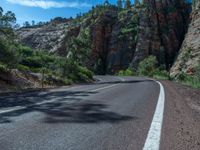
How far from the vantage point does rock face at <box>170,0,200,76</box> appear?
244 feet

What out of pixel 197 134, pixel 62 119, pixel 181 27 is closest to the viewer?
pixel 197 134

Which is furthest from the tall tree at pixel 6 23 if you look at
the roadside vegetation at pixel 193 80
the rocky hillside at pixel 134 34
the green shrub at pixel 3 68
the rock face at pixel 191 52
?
the rocky hillside at pixel 134 34

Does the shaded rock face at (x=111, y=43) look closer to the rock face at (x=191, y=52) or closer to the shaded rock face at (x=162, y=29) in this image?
the shaded rock face at (x=162, y=29)

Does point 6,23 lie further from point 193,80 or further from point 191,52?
point 191,52

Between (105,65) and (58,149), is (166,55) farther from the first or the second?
(58,149)

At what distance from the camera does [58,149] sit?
15.3ft

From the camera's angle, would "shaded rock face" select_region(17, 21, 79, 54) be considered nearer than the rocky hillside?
No

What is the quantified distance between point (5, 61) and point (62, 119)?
18.7 meters

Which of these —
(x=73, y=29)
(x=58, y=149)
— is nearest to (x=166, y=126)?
(x=58, y=149)

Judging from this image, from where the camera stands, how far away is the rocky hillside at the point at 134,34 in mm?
104938

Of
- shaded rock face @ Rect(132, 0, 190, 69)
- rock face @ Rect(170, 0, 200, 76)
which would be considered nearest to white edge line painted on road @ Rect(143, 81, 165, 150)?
rock face @ Rect(170, 0, 200, 76)

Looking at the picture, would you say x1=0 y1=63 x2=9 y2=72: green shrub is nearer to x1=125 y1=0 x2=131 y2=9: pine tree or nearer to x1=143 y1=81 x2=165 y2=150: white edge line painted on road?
x1=143 y1=81 x2=165 y2=150: white edge line painted on road

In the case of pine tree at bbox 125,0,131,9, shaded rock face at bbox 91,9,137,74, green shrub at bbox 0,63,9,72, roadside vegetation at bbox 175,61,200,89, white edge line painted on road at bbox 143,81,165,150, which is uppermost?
pine tree at bbox 125,0,131,9

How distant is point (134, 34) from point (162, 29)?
34.5 ft
